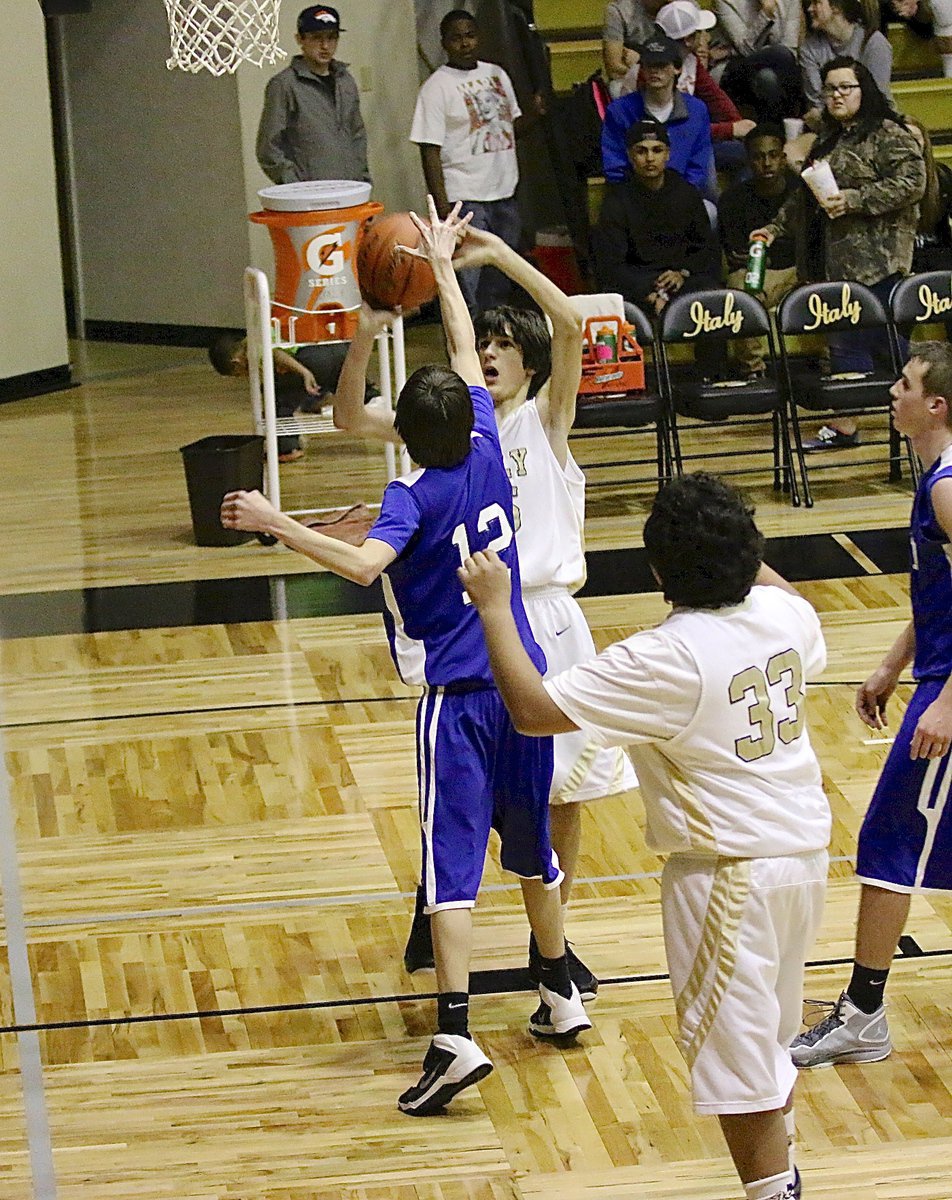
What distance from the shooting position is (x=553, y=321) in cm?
396

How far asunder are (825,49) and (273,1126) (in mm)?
7822

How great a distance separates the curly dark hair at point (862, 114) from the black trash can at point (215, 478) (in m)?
3.23

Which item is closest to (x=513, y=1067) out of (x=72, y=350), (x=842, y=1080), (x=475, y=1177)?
(x=475, y=1177)

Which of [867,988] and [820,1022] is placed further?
[820,1022]

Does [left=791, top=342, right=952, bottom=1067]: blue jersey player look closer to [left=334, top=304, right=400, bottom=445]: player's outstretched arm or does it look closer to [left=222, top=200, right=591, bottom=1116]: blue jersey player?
[left=222, top=200, right=591, bottom=1116]: blue jersey player

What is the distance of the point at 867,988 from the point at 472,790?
3.01 ft

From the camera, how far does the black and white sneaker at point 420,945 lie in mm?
4160

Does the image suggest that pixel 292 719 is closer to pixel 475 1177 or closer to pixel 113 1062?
pixel 113 1062

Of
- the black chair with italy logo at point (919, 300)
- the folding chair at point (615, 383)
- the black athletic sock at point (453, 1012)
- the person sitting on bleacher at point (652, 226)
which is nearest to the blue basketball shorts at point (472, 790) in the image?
the black athletic sock at point (453, 1012)

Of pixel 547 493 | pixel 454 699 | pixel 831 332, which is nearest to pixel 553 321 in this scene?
pixel 547 493

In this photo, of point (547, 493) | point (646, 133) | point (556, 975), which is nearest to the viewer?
point (556, 975)

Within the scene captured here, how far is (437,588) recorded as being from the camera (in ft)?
11.8

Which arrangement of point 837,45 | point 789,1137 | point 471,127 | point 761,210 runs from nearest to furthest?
point 789,1137, point 761,210, point 837,45, point 471,127

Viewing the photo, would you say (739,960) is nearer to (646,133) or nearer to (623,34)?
(646,133)
